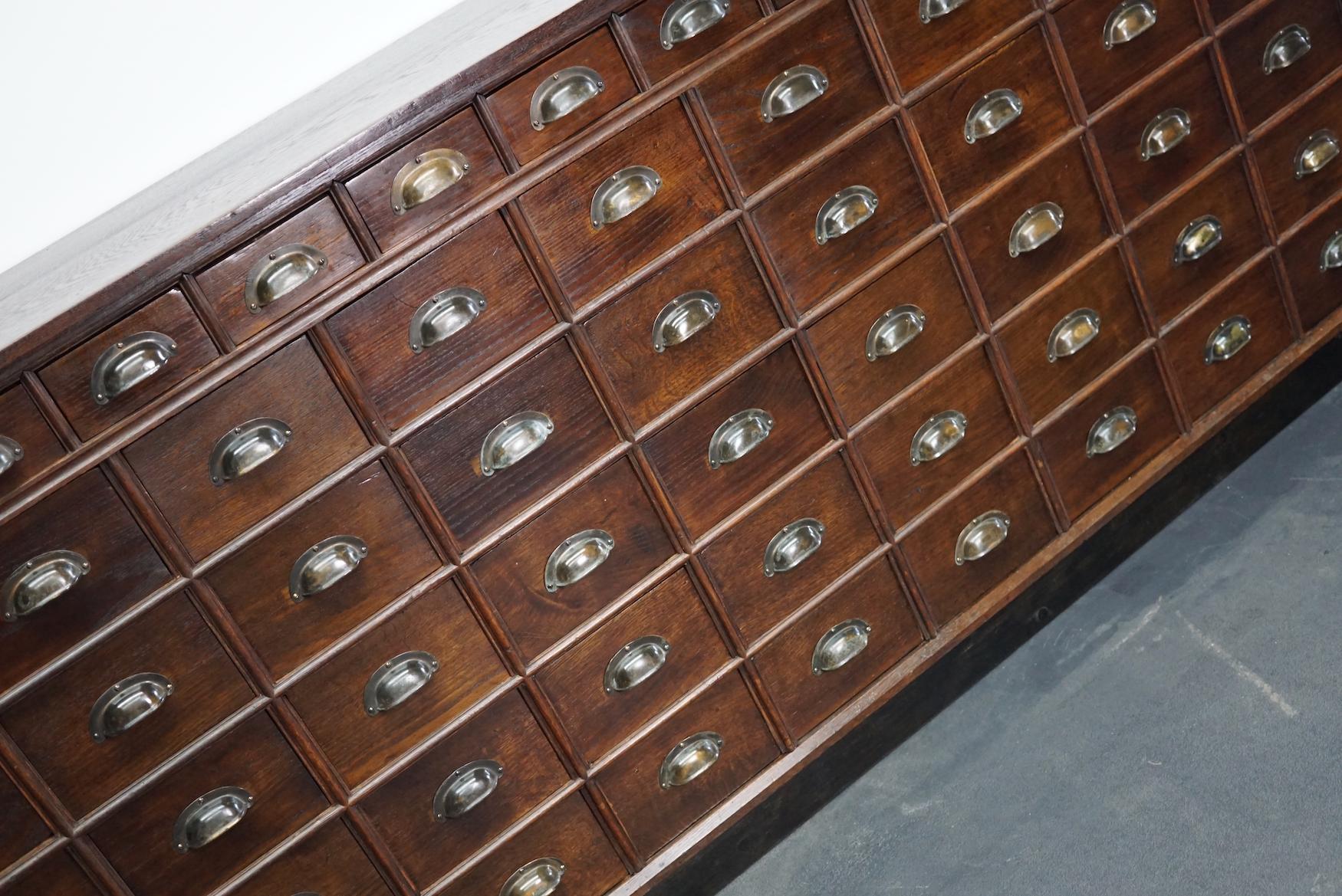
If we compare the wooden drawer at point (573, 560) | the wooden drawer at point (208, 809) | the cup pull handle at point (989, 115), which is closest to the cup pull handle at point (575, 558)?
the wooden drawer at point (573, 560)

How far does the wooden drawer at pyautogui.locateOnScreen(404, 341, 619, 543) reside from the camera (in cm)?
214

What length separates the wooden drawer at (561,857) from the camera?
2.33m

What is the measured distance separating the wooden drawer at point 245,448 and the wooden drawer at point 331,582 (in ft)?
0.14

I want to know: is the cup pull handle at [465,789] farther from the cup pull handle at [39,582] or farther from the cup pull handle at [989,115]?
the cup pull handle at [989,115]

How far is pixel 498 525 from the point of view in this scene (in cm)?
220

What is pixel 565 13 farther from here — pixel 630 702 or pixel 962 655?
pixel 962 655

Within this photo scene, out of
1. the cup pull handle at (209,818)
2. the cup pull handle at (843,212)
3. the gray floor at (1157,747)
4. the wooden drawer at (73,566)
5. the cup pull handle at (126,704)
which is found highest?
the wooden drawer at (73,566)

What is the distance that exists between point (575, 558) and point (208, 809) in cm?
67

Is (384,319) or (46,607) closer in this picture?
(46,607)

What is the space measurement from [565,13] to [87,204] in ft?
4.25

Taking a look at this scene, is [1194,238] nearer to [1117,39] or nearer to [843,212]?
[1117,39]

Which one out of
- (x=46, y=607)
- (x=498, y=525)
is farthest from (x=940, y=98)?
(x=46, y=607)

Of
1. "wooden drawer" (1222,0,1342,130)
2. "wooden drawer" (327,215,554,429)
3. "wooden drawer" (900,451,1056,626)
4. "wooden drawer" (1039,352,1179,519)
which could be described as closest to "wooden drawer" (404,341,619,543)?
"wooden drawer" (327,215,554,429)

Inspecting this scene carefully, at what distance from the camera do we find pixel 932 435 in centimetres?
253
